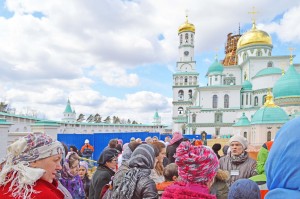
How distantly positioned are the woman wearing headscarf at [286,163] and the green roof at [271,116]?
25.0 metres

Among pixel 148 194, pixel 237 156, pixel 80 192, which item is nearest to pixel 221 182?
pixel 148 194

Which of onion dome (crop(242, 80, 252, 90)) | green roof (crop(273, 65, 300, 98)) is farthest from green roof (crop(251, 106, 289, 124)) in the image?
onion dome (crop(242, 80, 252, 90))

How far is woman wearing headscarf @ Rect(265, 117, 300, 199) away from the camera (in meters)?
0.99

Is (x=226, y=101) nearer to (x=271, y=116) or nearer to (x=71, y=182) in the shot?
(x=271, y=116)

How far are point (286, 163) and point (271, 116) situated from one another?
25.5 metres

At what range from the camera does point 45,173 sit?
75.8 inches

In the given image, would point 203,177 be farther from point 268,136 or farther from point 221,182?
point 268,136

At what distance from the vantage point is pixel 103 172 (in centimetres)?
363

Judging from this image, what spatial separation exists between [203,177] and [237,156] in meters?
2.34

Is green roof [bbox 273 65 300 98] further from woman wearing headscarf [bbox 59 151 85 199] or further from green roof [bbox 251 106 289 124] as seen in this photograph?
woman wearing headscarf [bbox 59 151 85 199]

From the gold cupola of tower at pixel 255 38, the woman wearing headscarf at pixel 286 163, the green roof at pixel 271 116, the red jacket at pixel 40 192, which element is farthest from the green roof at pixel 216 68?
the woman wearing headscarf at pixel 286 163

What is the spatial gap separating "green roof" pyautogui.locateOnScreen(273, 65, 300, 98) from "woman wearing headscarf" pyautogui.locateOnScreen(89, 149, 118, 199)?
27741 millimetres

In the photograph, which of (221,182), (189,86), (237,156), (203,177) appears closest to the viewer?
(203,177)

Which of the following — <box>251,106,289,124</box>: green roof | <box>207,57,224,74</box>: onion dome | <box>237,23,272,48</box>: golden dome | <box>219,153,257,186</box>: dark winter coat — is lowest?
<box>219,153,257,186</box>: dark winter coat
